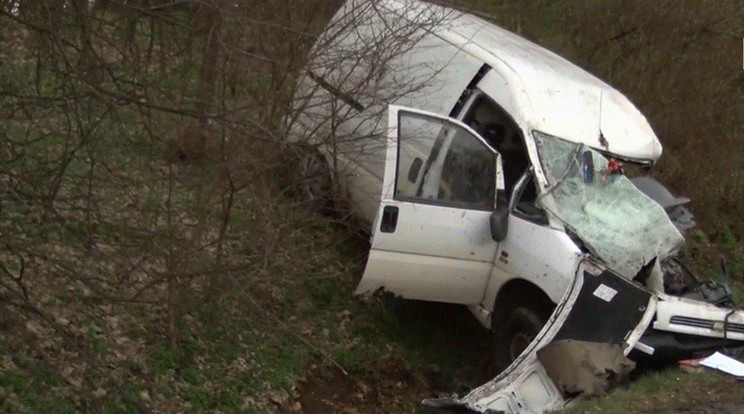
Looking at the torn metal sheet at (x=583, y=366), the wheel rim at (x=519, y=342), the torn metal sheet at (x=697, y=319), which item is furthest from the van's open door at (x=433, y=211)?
the torn metal sheet at (x=697, y=319)

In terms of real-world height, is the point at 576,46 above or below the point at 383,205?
above

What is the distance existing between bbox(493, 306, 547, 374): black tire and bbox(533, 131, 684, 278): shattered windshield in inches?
26.5

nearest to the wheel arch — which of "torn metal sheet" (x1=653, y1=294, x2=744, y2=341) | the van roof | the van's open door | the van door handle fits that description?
the van's open door

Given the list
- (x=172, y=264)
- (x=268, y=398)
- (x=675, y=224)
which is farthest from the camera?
(x=675, y=224)

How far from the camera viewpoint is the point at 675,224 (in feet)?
30.2

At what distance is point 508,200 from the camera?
8.95m

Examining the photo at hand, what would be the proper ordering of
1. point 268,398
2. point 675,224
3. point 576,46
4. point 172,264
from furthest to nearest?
point 576,46 → point 675,224 → point 268,398 → point 172,264

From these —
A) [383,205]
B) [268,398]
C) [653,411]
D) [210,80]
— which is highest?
[210,80]

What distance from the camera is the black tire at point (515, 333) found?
8617 millimetres

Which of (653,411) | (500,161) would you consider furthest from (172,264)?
(653,411)

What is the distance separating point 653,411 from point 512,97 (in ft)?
8.58

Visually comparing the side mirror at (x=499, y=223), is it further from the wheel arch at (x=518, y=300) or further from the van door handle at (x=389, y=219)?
the van door handle at (x=389, y=219)

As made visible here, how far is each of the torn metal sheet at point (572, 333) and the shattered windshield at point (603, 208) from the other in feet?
0.90

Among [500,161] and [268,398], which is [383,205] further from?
[268,398]
